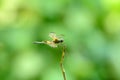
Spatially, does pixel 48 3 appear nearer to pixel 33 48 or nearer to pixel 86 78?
pixel 33 48

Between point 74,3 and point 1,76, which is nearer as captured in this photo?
point 1,76

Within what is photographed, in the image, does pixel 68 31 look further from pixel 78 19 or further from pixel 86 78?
pixel 86 78

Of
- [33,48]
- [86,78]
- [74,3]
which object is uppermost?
[74,3]

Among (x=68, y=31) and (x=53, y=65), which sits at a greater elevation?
(x=68, y=31)

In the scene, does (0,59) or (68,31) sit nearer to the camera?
(0,59)

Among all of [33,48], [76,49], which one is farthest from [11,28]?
[76,49]

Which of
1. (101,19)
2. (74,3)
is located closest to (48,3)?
(74,3)
